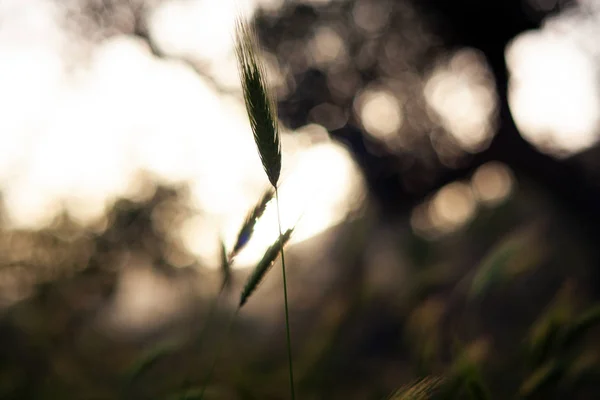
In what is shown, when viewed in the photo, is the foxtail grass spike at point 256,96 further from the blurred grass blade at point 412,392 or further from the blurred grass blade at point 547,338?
the blurred grass blade at point 547,338

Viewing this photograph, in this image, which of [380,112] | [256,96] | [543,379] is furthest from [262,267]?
[380,112]

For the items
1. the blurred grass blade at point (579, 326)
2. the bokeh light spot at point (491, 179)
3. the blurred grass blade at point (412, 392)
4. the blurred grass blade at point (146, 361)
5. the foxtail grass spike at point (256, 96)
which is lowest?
the bokeh light spot at point (491, 179)

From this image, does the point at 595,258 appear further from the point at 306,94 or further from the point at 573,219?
the point at 306,94

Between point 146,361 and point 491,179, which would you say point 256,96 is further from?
point 491,179

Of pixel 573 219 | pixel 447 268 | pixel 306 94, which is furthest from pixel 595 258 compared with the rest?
pixel 447 268

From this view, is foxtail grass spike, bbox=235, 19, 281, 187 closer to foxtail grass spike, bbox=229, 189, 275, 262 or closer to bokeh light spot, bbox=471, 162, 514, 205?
foxtail grass spike, bbox=229, 189, 275, 262

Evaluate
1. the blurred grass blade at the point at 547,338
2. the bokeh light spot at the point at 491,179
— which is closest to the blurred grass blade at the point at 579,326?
the blurred grass blade at the point at 547,338
